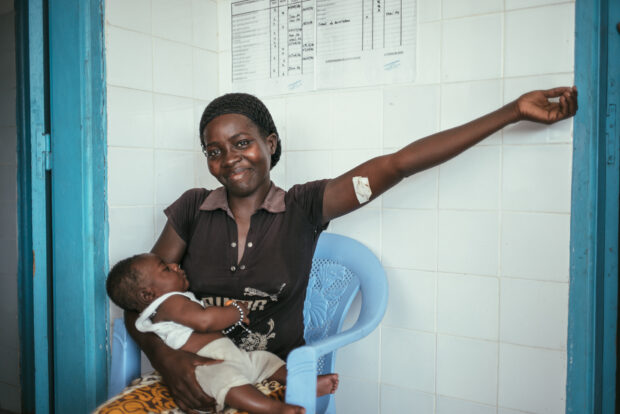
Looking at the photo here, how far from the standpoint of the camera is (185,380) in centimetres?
134

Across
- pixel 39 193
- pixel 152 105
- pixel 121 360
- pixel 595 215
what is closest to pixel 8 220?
pixel 39 193

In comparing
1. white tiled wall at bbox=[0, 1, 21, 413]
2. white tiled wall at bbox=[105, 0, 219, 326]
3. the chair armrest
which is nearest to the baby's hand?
the chair armrest

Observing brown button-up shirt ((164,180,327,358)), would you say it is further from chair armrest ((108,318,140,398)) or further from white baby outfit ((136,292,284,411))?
chair armrest ((108,318,140,398))

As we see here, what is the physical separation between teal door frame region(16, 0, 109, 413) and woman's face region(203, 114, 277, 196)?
50cm

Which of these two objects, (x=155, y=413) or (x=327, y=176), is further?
(x=327, y=176)

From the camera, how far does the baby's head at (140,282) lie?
1.50 metres

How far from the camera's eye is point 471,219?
172 cm

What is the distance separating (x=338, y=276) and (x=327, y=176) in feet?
1.47

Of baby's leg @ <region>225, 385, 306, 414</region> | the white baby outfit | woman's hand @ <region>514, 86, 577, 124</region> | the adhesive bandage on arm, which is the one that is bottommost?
baby's leg @ <region>225, 385, 306, 414</region>

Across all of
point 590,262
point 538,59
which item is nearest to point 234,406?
point 590,262

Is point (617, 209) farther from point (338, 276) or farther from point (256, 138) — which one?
point (256, 138)

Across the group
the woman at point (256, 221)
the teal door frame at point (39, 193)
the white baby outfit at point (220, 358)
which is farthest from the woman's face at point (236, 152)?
the teal door frame at point (39, 193)

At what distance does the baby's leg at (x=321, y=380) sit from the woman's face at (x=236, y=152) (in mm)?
609

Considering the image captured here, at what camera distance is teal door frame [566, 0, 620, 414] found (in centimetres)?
150
